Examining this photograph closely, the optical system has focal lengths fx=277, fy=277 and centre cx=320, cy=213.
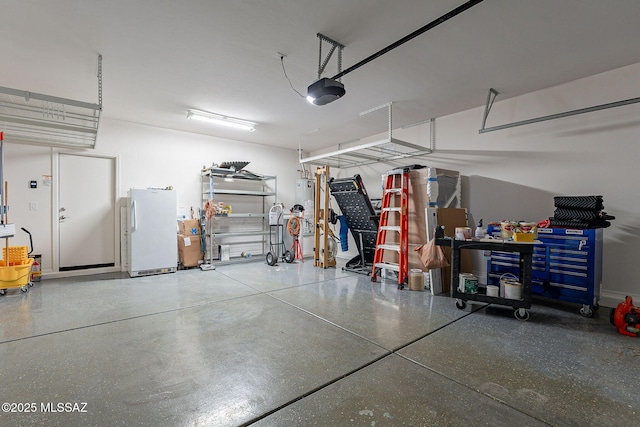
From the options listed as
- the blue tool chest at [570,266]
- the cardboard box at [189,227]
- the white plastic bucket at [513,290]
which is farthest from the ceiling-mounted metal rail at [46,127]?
the blue tool chest at [570,266]

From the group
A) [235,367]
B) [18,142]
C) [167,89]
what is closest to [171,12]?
[167,89]

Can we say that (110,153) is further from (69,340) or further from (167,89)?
(69,340)

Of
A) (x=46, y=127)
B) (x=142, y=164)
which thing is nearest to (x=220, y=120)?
(x=142, y=164)

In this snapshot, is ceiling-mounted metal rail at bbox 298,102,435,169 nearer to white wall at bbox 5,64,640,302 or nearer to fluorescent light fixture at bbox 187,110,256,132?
white wall at bbox 5,64,640,302

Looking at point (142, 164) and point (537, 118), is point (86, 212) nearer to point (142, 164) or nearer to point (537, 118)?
point (142, 164)

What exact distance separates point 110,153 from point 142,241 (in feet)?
6.19

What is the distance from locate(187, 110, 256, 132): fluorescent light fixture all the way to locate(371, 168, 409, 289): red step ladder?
9.92ft

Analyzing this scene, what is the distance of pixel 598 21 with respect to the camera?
102 inches

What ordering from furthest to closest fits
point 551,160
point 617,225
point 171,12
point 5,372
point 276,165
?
point 276,165, point 551,160, point 617,225, point 171,12, point 5,372

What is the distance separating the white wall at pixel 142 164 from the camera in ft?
15.8

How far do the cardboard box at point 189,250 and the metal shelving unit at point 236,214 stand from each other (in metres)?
0.20

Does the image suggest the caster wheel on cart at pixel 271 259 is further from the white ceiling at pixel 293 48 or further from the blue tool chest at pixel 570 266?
the blue tool chest at pixel 570 266

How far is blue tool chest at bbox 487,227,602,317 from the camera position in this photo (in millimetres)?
3201

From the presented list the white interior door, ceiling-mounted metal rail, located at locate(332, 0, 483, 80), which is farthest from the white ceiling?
the white interior door
